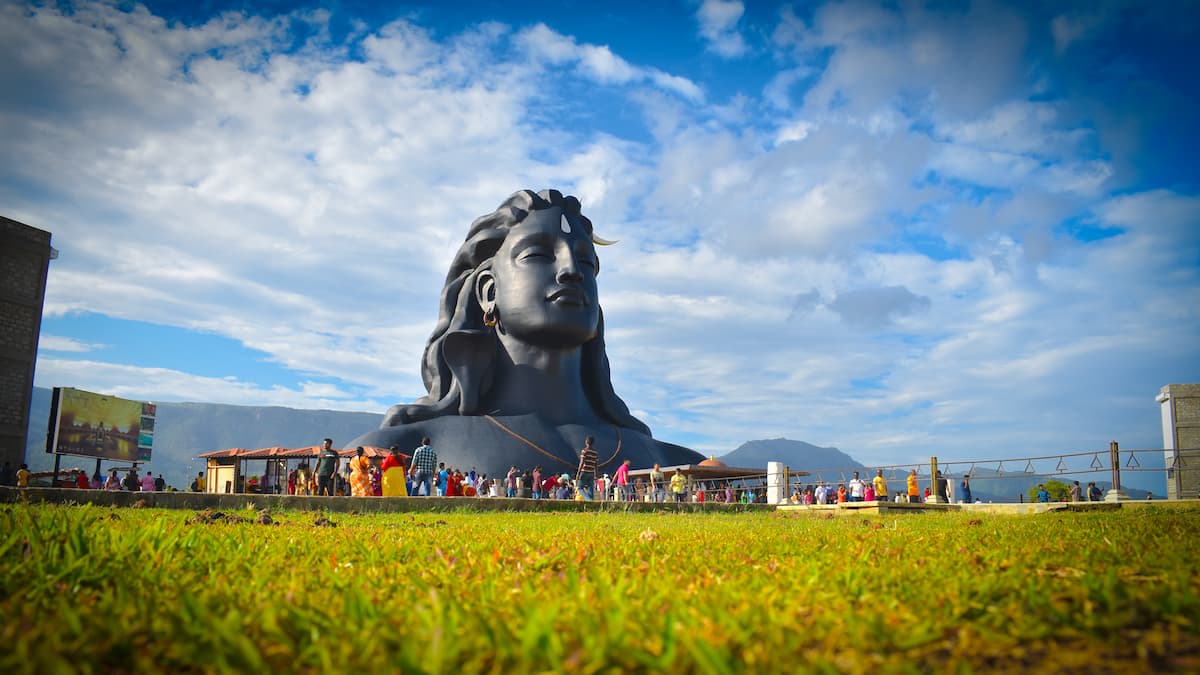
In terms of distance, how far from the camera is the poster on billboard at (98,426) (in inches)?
1117

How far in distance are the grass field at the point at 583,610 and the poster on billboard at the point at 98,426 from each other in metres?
29.4

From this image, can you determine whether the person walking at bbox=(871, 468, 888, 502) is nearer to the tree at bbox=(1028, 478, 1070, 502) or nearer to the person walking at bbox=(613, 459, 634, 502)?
the person walking at bbox=(613, 459, 634, 502)

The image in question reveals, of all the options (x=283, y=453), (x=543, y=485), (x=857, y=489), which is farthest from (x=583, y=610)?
(x=283, y=453)

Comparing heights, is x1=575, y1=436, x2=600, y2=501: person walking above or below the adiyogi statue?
below

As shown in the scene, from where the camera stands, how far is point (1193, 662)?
169 centimetres

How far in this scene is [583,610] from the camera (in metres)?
2.25

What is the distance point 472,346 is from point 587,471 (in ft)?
21.2

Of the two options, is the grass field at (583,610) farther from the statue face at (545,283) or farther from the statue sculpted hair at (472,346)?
the statue sculpted hair at (472,346)

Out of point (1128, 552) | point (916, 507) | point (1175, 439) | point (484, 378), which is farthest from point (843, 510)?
point (1175, 439)

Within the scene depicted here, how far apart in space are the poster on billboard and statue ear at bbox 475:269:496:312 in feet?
48.3

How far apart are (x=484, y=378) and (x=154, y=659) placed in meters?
27.9

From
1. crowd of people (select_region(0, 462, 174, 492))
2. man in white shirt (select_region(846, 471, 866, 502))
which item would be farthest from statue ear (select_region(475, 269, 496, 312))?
man in white shirt (select_region(846, 471, 866, 502))

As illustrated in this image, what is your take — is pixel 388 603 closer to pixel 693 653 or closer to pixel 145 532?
pixel 693 653

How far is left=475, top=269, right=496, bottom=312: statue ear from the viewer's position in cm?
2939
